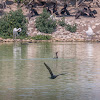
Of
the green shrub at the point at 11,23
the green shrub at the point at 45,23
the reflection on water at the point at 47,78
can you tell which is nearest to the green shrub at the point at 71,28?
the green shrub at the point at 45,23

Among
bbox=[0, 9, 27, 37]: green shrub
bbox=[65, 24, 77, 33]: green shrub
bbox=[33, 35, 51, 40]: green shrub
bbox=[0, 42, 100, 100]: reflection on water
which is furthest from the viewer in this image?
bbox=[65, 24, 77, 33]: green shrub

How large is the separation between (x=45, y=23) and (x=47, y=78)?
28.4 m

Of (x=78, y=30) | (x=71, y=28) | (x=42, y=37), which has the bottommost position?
(x=42, y=37)

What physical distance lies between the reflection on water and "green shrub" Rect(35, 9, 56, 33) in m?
18.2

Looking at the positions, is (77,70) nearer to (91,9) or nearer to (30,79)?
(30,79)

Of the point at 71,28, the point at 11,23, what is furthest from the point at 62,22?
the point at 11,23

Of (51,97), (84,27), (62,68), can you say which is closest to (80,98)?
(51,97)

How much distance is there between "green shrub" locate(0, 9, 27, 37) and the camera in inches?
1735

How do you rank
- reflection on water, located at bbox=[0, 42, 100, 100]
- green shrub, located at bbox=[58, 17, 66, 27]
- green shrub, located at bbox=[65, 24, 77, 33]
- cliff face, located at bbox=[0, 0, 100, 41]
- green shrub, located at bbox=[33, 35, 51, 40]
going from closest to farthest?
reflection on water, located at bbox=[0, 42, 100, 100] < green shrub, located at bbox=[33, 35, 51, 40] < cliff face, located at bbox=[0, 0, 100, 41] < green shrub, located at bbox=[65, 24, 77, 33] < green shrub, located at bbox=[58, 17, 66, 27]

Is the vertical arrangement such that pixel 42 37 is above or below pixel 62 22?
below

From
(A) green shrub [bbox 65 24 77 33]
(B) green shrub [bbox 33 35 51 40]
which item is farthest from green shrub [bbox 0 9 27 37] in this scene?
(A) green shrub [bbox 65 24 77 33]

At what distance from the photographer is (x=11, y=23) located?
147 ft

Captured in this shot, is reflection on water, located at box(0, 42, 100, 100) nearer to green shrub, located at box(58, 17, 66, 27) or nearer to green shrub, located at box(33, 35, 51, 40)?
green shrub, located at box(33, 35, 51, 40)

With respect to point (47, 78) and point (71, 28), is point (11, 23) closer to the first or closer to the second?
point (71, 28)
